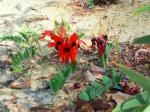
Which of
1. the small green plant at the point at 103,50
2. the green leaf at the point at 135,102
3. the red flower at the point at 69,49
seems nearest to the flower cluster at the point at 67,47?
the red flower at the point at 69,49

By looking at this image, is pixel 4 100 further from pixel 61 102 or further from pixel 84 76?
pixel 84 76

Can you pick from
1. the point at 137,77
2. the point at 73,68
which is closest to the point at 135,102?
the point at 137,77

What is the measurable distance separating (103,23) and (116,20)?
0.14 meters

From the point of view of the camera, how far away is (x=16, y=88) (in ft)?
9.22

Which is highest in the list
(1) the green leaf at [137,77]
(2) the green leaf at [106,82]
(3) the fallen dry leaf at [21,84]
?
(1) the green leaf at [137,77]

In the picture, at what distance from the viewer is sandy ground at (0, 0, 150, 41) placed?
142 inches

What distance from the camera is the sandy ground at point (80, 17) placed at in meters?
3.61

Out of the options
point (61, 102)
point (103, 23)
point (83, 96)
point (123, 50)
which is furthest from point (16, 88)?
point (103, 23)

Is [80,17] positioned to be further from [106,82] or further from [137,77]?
[137,77]

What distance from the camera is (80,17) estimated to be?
154 inches

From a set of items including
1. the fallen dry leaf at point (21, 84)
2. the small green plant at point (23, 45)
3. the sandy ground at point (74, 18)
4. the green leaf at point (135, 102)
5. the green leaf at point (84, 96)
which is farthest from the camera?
the sandy ground at point (74, 18)

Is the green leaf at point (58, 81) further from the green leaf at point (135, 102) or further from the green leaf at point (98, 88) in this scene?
the green leaf at point (135, 102)

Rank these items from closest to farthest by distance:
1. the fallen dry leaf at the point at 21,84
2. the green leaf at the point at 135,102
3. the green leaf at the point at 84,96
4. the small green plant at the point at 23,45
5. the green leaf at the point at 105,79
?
1. the green leaf at the point at 135,102
2. the green leaf at the point at 84,96
3. the green leaf at the point at 105,79
4. the fallen dry leaf at the point at 21,84
5. the small green plant at the point at 23,45

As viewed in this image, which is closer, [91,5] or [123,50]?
[123,50]
